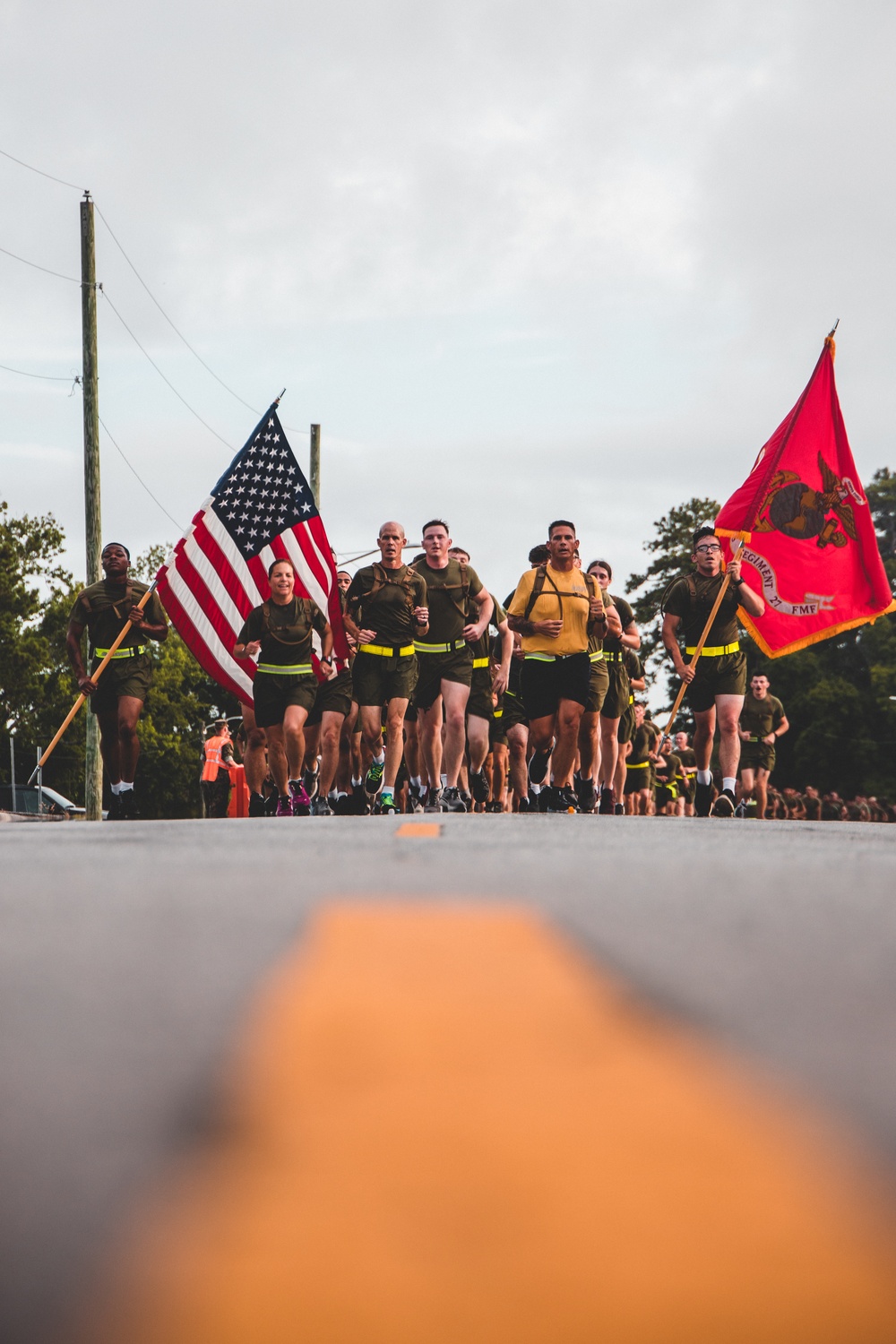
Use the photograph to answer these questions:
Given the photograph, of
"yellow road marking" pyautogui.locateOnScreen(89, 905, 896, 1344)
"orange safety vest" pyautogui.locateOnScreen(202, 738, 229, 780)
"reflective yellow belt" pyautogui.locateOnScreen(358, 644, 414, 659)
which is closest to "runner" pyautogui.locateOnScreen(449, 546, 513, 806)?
"reflective yellow belt" pyautogui.locateOnScreen(358, 644, 414, 659)

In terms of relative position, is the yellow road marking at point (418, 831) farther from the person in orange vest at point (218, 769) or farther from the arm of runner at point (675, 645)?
the person in orange vest at point (218, 769)

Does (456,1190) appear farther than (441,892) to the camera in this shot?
No

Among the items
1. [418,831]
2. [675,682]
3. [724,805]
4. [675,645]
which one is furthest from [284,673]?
[675,682]

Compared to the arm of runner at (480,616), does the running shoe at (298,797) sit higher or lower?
lower

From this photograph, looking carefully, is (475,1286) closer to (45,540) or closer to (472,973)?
(472,973)

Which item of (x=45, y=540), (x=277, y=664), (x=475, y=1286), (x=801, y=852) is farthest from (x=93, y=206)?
(x=45, y=540)

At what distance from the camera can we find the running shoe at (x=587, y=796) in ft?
38.4

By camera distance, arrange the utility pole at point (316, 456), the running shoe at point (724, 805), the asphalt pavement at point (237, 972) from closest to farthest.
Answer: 1. the asphalt pavement at point (237, 972)
2. the running shoe at point (724, 805)
3. the utility pole at point (316, 456)

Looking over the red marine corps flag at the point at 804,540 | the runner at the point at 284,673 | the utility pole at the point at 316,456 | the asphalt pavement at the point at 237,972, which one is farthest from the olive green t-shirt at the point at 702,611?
the utility pole at the point at 316,456

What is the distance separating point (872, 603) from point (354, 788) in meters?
5.06

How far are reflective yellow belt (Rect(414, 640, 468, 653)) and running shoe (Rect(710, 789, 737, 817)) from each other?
207cm

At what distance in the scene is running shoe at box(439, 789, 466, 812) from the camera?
10141 millimetres

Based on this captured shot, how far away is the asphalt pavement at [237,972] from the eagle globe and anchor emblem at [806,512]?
10.5 m

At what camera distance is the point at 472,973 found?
6.60ft
